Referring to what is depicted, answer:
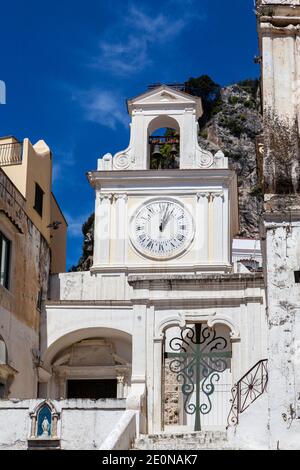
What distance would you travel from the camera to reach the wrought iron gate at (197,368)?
2208 centimetres

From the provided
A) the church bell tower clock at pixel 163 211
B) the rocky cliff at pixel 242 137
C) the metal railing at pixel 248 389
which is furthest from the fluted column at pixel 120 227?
the rocky cliff at pixel 242 137

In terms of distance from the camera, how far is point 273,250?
1811 centimetres

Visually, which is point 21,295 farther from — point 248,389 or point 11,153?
Answer: point 248,389

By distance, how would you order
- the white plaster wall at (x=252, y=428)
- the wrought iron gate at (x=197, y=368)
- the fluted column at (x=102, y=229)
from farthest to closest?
the fluted column at (x=102, y=229) < the wrought iron gate at (x=197, y=368) < the white plaster wall at (x=252, y=428)

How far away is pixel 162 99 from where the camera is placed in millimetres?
35344

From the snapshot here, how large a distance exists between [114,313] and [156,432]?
917cm

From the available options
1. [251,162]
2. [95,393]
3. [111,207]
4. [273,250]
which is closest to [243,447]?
[273,250]

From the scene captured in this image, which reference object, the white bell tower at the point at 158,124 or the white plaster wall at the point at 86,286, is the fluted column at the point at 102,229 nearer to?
the white plaster wall at the point at 86,286

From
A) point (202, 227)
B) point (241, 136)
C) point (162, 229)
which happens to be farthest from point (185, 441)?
point (241, 136)

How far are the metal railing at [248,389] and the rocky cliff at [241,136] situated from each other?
4034cm

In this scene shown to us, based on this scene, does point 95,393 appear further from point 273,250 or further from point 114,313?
point 273,250

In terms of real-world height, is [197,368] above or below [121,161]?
below

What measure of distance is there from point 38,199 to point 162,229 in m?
4.37

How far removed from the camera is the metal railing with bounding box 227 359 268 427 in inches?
771
